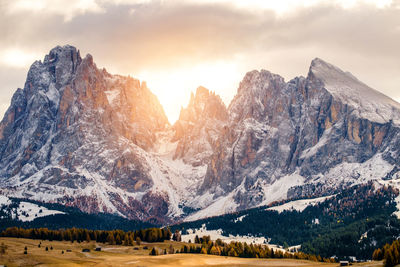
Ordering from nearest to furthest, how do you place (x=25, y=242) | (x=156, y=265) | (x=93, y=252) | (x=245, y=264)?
(x=156, y=265)
(x=245, y=264)
(x=93, y=252)
(x=25, y=242)

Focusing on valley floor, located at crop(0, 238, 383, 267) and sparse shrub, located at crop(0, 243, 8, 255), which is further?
sparse shrub, located at crop(0, 243, 8, 255)

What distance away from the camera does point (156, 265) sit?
147375 mm

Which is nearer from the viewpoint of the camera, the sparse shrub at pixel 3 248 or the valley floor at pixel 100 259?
the valley floor at pixel 100 259

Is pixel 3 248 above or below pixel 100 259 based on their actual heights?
above

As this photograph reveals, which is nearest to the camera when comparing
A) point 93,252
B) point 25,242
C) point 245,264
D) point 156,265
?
point 156,265

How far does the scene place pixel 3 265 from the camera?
5374 inches

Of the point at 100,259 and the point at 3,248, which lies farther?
the point at 3,248

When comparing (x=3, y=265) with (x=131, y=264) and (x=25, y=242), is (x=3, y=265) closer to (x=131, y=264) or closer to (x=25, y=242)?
(x=131, y=264)

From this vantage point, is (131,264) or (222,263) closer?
(131,264)

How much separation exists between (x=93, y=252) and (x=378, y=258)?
303 ft

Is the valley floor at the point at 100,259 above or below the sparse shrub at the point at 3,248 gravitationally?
below

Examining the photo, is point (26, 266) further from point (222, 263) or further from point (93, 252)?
point (222, 263)

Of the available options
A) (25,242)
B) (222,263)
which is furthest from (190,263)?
(25,242)

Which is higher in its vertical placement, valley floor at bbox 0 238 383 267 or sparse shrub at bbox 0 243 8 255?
sparse shrub at bbox 0 243 8 255
